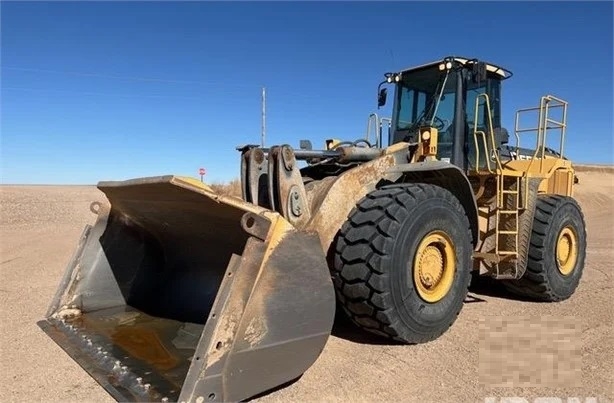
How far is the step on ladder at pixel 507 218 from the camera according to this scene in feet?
17.0

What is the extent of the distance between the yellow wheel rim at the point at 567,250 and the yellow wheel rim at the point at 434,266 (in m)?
2.53

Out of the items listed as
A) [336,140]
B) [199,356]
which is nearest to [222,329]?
[199,356]

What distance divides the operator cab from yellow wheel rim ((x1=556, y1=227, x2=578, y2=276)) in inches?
54.5

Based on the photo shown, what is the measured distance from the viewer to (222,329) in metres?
2.54

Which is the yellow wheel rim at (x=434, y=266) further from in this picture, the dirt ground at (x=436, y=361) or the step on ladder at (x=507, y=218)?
the step on ladder at (x=507, y=218)

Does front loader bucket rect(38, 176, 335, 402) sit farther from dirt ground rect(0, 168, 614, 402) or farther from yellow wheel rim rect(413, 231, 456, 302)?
yellow wheel rim rect(413, 231, 456, 302)

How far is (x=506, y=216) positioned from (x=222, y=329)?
12.7 feet

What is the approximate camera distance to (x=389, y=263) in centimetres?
341

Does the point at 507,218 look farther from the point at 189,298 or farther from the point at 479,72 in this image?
the point at 189,298

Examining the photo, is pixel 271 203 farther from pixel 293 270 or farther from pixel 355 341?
pixel 355 341

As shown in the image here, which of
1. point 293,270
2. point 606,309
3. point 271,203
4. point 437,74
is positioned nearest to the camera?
point 293,270

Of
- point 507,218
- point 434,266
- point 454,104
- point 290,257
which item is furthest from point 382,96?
point 290,257

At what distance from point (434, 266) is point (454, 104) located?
88.7 inches

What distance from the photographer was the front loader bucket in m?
2.61
